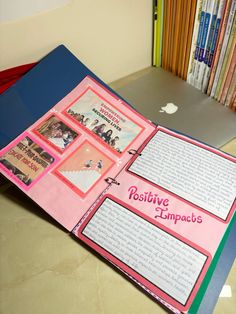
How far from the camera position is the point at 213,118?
693mm

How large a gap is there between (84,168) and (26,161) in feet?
0.34

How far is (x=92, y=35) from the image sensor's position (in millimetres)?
685

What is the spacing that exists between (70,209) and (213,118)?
0.37 m

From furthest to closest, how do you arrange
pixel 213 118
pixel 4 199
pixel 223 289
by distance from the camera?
pixel 213 118, pixel 4 199, pixel 223 289

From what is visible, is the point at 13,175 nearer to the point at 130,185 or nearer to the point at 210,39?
the point at 130,185

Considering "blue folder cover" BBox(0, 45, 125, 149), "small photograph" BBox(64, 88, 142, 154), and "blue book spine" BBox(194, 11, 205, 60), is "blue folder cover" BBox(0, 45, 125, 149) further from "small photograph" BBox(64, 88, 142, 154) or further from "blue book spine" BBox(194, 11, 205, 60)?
"blue book spine" BBox(194, 11, 205, 60)

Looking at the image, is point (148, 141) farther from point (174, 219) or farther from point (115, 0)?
point (115, 0)

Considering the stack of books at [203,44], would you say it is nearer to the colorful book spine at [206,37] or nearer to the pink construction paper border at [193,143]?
the colorful book spine at [206,37]

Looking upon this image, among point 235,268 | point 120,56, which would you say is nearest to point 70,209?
point 235,268

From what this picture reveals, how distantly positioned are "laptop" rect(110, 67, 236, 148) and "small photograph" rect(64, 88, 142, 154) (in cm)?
8

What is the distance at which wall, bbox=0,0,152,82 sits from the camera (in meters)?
0.60

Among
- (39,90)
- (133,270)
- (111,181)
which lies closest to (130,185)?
(111,181)

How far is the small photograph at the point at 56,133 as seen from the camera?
1.94ft

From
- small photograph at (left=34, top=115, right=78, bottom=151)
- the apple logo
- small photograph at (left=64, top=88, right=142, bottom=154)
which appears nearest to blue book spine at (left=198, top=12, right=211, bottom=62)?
the apple logo
